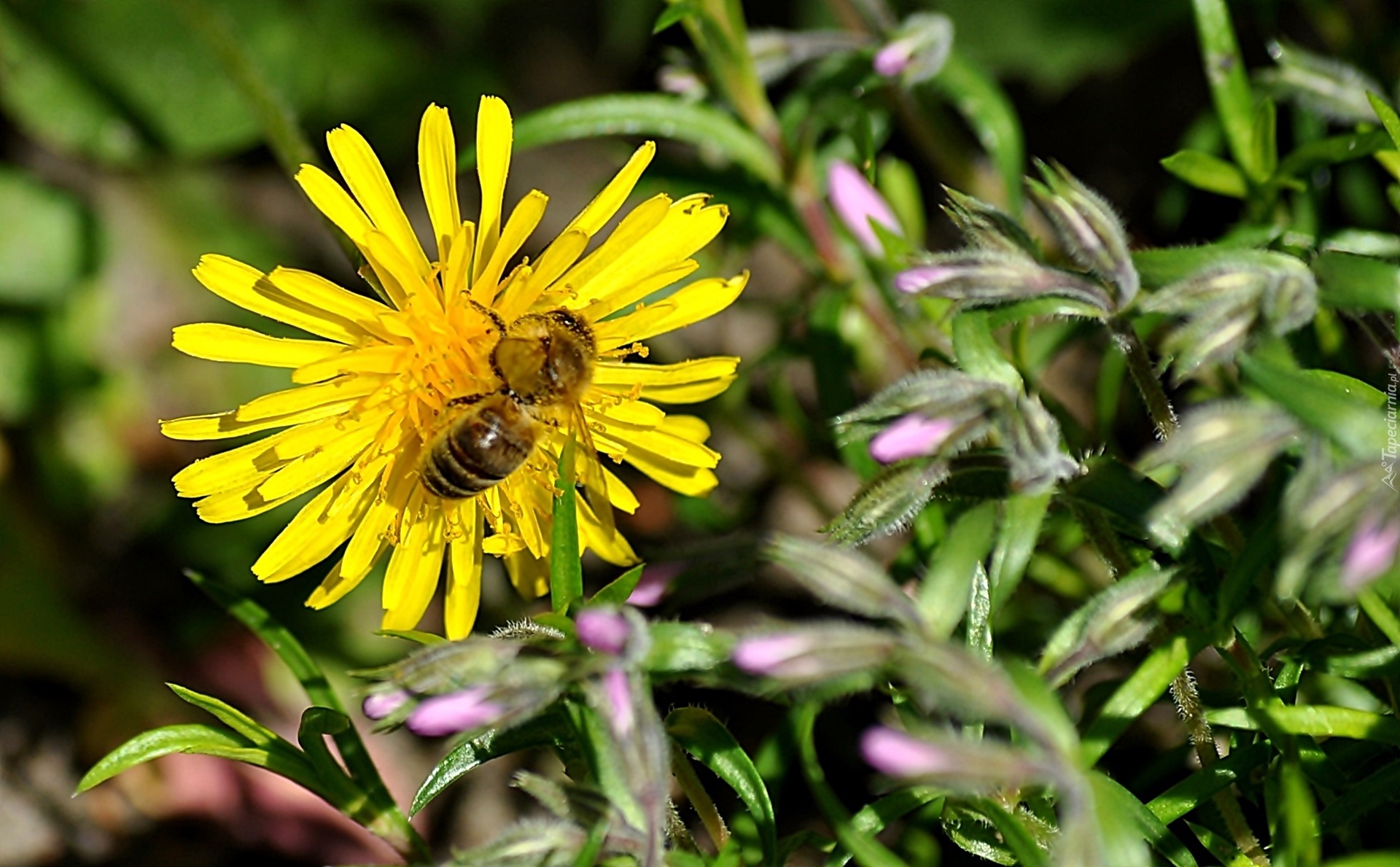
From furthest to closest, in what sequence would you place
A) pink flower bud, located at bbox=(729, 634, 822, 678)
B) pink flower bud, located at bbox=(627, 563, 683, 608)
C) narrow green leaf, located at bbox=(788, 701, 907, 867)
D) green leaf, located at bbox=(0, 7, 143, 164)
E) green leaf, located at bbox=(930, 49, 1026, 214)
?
green leaf, located at bbox=(0, 7, 143, 164) → green leaf, located at bbox=(930, 49, 1026, 214) → pink flower bud, located at bbox=(627, 563, 683, 608) → narrow green leaf, located at bbox=(788, 701, 907, 867) → pink flower bud, located at bbox=(729, 634, 822, 678)

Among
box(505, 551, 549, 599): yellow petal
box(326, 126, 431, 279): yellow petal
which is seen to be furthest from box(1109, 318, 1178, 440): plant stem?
box(326, 126, 431, 279): yellow petal

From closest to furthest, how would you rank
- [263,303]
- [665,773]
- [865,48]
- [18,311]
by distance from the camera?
1. [665,773]
2. [263,303]
3. [865,48]
4. [18,311]

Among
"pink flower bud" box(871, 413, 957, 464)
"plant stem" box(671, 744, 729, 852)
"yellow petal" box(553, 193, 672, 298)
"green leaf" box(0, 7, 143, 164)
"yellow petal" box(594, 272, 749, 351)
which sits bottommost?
"plant stem" box(671, 744, 729, 852)

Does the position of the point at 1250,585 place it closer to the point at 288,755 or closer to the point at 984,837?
the point at 984,837

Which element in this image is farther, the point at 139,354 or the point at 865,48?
the point at 139,354

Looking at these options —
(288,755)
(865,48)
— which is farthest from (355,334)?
(865,48)

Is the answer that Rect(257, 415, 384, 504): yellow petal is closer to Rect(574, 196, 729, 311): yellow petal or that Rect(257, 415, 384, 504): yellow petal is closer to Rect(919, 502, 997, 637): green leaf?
Rect(574, 196, 729, 311): yellow petal

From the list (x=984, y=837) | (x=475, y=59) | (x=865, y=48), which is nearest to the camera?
(x=984, y=837)
